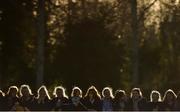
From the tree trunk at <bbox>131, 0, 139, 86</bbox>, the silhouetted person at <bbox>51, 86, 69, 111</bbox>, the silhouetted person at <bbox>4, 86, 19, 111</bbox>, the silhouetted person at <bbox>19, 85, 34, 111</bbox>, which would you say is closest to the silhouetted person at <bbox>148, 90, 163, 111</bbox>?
the silhouetted person at <bbox>51, 86, 69, 111</bbox>

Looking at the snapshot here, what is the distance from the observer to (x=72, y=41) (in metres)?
50.0

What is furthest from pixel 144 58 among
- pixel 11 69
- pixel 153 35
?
pixel 11 69

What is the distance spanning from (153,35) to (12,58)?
17.3 metres

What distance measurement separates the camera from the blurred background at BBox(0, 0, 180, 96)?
4719 cm

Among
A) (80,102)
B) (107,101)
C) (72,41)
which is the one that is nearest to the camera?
(80,102)

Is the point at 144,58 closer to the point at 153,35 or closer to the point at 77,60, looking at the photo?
the point at 153,35

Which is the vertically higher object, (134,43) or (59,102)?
(134,43)

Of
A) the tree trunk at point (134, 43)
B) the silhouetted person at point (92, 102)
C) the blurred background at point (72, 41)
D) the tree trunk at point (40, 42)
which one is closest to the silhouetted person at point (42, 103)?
the silhouetted person at point (92, 102)

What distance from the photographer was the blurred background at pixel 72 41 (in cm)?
4719

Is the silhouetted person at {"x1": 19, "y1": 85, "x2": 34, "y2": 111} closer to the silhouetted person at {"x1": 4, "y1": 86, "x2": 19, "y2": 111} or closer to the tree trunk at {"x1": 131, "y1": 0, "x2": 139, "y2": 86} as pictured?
the silhouetted person at {"x1": 4, "y1": 86, "x2": 19, "y2": 111}

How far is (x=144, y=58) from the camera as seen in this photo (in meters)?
58.6

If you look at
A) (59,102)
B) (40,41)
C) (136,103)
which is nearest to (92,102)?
(59,102)

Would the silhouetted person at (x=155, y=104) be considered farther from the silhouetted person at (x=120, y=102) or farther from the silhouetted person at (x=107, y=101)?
the silhouetted person at (x=107, y=101)

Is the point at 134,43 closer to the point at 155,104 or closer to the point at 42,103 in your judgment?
the point at 155,104
